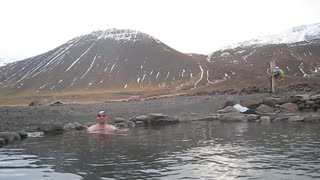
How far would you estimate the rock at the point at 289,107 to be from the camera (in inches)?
1157

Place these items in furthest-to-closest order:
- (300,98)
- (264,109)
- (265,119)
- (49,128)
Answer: (300,98)
(264,109)
(265,119)
(49,128)

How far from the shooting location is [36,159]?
1208 centimetres

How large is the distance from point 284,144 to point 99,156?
7063 mm

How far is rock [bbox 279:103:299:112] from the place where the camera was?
96.4 ft

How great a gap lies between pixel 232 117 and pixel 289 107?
19.0ft

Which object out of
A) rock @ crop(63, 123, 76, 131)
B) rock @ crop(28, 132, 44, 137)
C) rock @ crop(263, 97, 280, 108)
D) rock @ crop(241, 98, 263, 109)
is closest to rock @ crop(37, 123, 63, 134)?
rock @ crop(28, 132, 44, 137)

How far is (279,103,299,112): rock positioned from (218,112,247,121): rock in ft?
13.8

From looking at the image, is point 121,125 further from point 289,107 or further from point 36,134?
point 289,107

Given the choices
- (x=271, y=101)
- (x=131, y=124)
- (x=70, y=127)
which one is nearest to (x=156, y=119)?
(x=131, y=124)

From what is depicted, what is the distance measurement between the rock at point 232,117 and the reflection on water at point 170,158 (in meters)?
9.78

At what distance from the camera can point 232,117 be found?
27141 mm

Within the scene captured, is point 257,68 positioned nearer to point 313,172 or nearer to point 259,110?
point 259,110

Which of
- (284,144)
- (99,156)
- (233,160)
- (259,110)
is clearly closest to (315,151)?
(284,144)

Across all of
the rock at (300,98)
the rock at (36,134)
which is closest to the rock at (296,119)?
the rock at (300,98)
